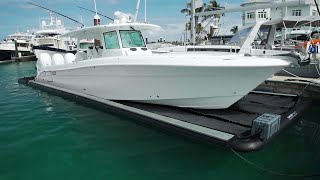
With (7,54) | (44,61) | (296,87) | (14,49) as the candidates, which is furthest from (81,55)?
(7,54)

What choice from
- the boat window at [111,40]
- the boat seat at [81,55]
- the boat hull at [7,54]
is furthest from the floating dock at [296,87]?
the boat hull at [7,54]

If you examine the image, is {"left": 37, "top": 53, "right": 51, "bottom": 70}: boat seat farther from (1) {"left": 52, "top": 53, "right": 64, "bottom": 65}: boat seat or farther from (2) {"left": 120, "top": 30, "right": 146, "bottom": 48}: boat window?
(2) {"left": 120, "top": 30, "right": 146, "bottom": 48}: boat window

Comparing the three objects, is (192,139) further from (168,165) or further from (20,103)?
(20,103)

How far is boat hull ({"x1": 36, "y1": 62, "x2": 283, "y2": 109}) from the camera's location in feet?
21.0

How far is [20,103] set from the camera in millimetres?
10086

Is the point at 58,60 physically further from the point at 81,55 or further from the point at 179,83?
the point at 179,83

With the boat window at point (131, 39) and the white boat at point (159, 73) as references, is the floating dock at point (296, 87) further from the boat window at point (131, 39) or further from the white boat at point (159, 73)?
the boat window at point (131, 39)

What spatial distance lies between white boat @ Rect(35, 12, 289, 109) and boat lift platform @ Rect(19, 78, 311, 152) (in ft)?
0.87

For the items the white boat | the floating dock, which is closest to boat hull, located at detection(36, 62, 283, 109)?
the white boat

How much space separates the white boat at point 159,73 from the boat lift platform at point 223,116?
0.27 m

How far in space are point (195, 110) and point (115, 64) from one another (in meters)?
2.39

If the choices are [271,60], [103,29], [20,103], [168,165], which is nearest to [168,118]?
[168,165]

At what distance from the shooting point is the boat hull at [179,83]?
6410 mm

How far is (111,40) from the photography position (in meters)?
8.91
